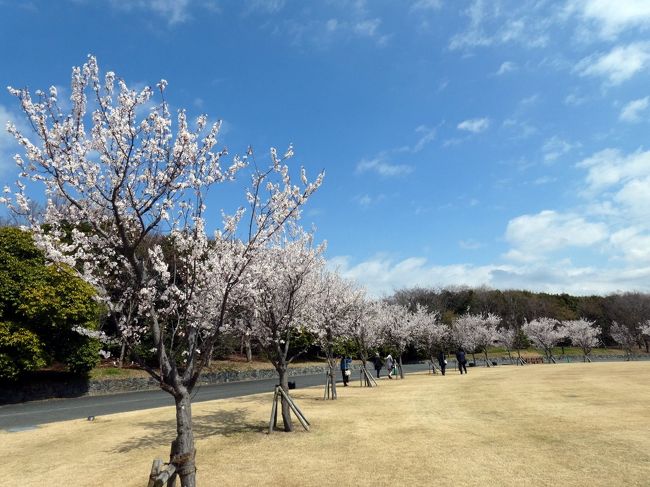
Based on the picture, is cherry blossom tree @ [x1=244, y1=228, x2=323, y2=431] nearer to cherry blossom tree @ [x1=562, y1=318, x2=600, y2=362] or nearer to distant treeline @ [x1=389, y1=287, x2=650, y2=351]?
cherry blossom tree @ [x1=562, y1=318, x2=600, y2=362]

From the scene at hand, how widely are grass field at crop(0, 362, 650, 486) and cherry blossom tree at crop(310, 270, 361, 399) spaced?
5.13m

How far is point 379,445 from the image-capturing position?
10734 mm

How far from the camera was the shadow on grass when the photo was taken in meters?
11.7

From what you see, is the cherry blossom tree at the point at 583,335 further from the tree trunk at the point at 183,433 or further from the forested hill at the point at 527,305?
the tree trunk at the point at 183,433

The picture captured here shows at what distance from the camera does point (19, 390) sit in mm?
23375

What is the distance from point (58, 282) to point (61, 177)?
21776 mm

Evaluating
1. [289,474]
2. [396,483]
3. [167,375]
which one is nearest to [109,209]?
[167,375]

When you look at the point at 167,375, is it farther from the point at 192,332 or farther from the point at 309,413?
the point at 309,413

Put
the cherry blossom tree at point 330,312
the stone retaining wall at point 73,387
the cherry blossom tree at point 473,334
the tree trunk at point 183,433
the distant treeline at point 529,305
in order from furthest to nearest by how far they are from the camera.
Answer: the distant treeline at point 529,305 → the cherry blossom tree at point 473,334 → the stone retaining wall at point 73,387 → the cherry blossom tree at point 330,312 → the tree trunk at point 183,433

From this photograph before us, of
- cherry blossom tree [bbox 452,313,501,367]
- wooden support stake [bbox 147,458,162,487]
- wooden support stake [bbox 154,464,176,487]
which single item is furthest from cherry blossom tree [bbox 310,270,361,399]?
cherry blossom tree [bbox 452,313,501,367]

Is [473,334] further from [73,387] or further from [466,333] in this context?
[73,387]

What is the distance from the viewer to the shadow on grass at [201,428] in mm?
11680

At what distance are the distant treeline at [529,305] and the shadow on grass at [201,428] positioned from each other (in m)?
60.9

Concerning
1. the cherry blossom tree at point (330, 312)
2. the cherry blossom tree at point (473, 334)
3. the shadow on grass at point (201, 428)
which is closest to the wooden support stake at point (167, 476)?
the shadow on grass at point (201, 428)
